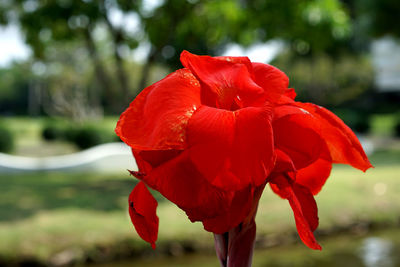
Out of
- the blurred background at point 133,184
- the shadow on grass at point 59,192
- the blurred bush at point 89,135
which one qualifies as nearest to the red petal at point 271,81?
the blurred background at point 133,184

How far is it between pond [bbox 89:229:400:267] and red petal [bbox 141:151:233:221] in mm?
4823

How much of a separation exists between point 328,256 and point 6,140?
9.53m

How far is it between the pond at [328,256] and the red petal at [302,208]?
4745 millimetres

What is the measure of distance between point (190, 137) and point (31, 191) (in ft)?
26.8

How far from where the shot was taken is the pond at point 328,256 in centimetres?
524

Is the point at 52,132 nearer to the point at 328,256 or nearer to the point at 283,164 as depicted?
the point at 328,256

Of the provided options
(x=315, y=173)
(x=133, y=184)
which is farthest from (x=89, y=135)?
(x=315, y=173)

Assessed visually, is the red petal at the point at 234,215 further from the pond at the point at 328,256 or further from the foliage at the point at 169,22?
the foliage at the point at 169,22

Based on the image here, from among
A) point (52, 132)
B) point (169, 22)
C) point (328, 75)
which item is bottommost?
point (328, 75)

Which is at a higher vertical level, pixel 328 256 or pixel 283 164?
pixel 283 164

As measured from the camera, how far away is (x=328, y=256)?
222 inches

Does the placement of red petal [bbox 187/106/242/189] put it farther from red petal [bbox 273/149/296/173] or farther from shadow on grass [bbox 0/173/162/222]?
shadow on grass [bbox 0/173/162/222]

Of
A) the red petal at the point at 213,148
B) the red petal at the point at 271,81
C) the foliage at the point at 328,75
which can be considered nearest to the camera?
the red petal at the point at 213,148

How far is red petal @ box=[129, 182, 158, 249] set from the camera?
22.9 inches
